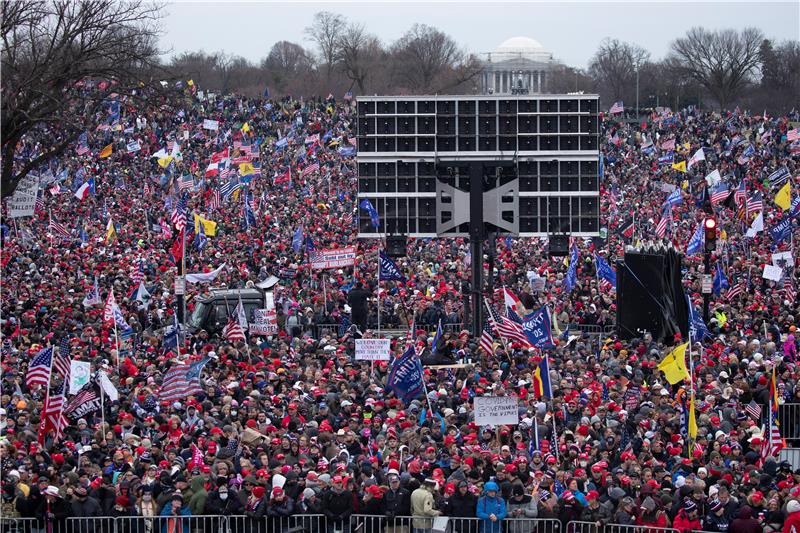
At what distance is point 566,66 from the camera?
516 feet

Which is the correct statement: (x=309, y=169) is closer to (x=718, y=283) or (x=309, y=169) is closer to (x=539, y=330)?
(x=718, y=283)

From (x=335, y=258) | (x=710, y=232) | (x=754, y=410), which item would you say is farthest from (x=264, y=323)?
(x=754, y=410)

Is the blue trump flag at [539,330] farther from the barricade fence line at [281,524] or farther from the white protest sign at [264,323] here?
the barricade fence line at [281,524]

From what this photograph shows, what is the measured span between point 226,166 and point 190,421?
36.8 meters

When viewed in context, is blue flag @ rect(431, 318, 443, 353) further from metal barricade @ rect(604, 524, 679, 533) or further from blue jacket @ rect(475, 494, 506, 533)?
metal barricade @ rect(604, 524, 679, 533)

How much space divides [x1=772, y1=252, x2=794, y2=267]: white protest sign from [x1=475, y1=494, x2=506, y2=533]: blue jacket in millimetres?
19427

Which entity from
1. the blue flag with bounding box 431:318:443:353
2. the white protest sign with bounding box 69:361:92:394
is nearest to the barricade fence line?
the white protest sign with bounding box 69:361:92:394

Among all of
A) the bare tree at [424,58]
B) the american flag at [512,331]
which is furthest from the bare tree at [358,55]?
the american flag at [512,331]

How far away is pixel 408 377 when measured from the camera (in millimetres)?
21984

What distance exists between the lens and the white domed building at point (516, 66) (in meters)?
127

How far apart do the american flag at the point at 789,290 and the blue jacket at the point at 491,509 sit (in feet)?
61.6

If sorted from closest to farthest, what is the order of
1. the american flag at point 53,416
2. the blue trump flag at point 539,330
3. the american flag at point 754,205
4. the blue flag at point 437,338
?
the american flag at point 53,416 → the blue trump flag at point 539,330 → the blue flag at point 437,338 → the american flag at point 754,205

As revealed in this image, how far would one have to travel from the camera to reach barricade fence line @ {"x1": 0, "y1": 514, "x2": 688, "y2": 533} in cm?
1617

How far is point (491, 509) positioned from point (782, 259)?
20418mm
